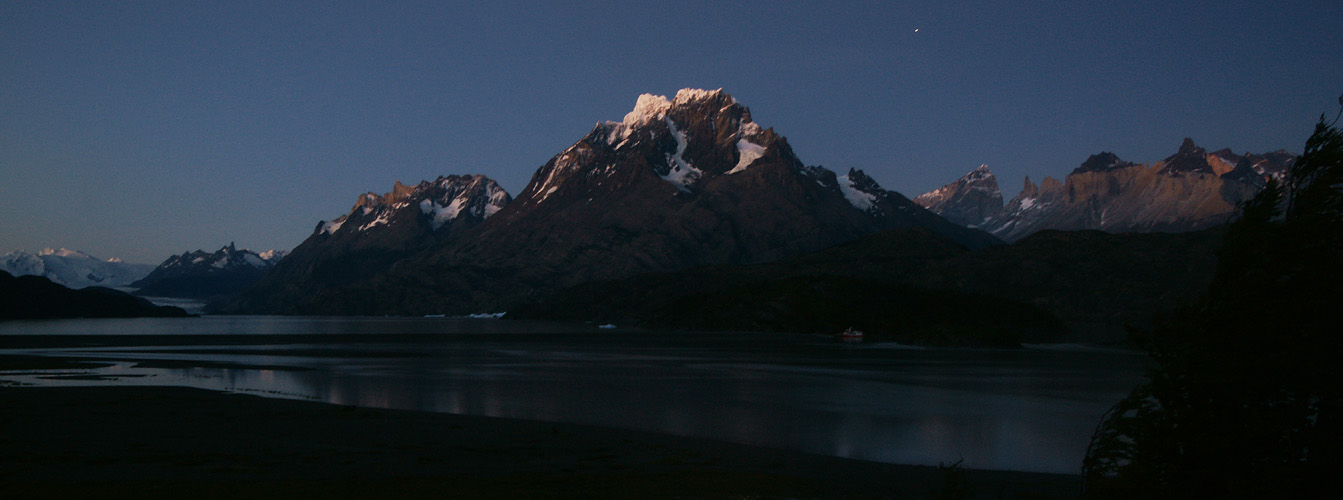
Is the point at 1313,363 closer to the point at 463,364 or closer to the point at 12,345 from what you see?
the point at 463,364

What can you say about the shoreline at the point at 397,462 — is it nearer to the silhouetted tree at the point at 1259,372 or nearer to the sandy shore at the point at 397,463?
the sandy shore at the point at 397,463

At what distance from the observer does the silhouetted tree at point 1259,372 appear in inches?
625

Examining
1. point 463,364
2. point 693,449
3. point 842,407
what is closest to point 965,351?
point 463,364

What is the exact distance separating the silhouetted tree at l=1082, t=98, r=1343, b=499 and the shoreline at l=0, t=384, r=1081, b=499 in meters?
5.70

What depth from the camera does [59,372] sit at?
74.2 metres

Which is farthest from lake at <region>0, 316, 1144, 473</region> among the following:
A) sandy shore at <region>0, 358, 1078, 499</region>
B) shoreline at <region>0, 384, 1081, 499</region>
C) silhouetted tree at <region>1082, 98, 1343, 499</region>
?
silhouetted tree at <region>1082, 98, 1343, 499</region>

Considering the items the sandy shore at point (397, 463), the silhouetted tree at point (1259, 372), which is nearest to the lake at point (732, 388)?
the sandy shore at point (397, 463)

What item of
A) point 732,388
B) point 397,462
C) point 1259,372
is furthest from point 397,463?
point 732,388

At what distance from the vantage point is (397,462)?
3125 cm

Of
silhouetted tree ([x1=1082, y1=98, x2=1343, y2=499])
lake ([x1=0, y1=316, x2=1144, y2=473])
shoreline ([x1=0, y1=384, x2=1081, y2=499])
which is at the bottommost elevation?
lake ([x1=0, y1=316, x2=1144, y2=473])

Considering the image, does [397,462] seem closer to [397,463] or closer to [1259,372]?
[397,463]

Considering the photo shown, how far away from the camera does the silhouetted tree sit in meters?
15.9

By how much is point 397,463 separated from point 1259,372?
80.8 feet

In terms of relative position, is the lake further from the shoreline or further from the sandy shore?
the sandy shore
